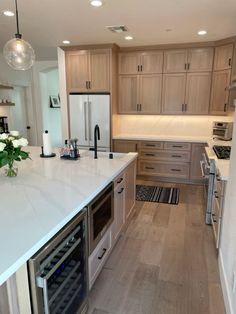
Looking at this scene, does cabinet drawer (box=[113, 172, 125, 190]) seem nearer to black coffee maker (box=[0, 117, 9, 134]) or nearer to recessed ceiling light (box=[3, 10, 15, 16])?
recessed ceiling light (box=[3, 10, 15, 16])

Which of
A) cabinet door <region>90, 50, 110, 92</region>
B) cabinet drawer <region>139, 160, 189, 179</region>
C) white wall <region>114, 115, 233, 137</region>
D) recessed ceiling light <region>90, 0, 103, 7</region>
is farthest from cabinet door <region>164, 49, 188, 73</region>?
recessed ceiling light <region>90, 0, 103, 7</region>

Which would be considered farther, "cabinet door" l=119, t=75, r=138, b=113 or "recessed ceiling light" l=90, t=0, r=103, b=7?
"cabinet door" l=119, t=75, r=138, b=113

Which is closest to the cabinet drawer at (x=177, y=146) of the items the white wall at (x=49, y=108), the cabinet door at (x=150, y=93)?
the cabinet door at (x=150, y=93)

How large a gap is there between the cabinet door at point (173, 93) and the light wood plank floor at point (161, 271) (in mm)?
2326

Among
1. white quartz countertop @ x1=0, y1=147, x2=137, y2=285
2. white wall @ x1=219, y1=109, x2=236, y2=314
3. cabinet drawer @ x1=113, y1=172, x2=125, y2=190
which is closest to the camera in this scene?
white quartz countertop @ x1=0, y1=147, x2=137, y2=285

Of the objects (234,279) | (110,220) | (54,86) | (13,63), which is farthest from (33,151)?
(54,86)

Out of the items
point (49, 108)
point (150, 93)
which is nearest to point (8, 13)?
point (150, 93)

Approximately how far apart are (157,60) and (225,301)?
13.7ft

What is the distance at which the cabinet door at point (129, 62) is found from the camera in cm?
481

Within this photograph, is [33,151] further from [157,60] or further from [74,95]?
[157,60]

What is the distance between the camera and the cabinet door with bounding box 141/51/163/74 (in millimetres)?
4680

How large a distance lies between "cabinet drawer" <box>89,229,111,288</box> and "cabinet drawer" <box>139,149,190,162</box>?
2.77 m

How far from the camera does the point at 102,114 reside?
4.82 metres

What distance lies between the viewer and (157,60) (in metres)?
4.70
